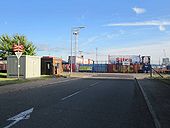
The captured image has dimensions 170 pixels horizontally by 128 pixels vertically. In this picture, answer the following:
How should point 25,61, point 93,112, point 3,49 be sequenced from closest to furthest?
point 93,112 < point 25,61 < point 3,49

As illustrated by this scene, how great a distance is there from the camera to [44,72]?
198 ft

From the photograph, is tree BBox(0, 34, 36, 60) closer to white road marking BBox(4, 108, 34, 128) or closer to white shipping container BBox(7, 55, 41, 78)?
white shipping container BBox(7, 55, 41, 78)

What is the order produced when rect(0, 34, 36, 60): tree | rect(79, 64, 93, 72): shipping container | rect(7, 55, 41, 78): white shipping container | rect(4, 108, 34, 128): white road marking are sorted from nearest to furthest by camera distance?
rect(4, 108, 34, 128): white road marking
rect(7, 55, 41, 78): white shipping container
rect(0, 34, 36, 60): tree
rect(79, 64, 93, 72): shipping container

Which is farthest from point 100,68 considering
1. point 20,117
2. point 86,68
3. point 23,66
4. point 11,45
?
point 20,117

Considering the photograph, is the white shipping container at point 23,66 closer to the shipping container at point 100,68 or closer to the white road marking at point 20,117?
the white road marking at point 20,117

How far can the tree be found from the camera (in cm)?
5697

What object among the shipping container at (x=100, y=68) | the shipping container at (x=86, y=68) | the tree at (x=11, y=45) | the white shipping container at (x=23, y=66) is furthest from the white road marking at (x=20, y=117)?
the shipping container at (x=100, y=68)

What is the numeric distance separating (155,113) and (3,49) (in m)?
47.9

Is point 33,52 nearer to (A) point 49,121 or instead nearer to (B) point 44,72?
(B) point 44,72

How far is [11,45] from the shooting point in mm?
57656

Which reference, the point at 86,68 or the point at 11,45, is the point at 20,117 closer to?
the point at 11,45

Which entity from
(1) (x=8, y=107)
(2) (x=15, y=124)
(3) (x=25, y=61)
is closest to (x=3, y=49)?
(3) (x=25, y=61)

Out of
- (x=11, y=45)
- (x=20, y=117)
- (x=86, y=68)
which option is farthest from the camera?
(x=86, y=68)

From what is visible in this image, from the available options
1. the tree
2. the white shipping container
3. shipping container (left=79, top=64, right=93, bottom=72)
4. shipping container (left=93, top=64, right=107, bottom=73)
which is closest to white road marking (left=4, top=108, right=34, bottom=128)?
the white shipping container
